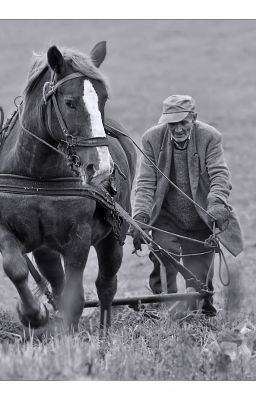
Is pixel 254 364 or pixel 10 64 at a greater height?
pixel 10 64

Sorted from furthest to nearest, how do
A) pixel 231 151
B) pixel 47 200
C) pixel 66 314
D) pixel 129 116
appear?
pixel 129 116
pixel 231 151
pixel 66 314
pixel 47 200

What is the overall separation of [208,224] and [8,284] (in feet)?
14.6

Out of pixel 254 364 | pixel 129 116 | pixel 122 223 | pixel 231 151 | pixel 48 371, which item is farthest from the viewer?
pixel 129 116

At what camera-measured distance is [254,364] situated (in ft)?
16.6

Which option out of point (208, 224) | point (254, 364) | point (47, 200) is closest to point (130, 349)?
point (254, 364)

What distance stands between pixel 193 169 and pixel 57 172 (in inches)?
73.7

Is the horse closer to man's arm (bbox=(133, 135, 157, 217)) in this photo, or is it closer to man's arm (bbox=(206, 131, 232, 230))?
man's arm (bbox=(133, 135, 157, 217))

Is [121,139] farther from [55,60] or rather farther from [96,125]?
[96,125]

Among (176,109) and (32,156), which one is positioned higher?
(176,109)

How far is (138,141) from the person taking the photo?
18.4 metres

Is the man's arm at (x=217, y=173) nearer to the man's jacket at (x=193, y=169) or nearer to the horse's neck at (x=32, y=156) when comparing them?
the man's jacket at (x=193, y=169)

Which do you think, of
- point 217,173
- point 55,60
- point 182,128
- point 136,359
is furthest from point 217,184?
point 136,359

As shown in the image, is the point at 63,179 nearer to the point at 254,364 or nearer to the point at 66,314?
the point at 66,314

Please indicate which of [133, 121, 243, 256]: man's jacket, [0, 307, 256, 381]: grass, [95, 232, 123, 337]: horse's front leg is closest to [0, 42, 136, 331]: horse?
[0, 307, 256, 381]: grass
